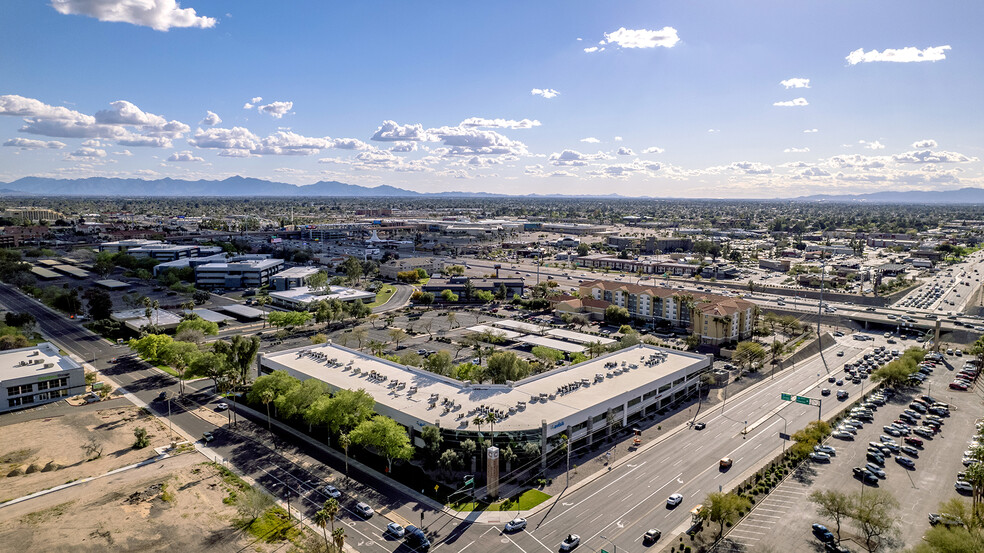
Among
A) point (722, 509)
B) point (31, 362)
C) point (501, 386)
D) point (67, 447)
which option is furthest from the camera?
point (31, 362)

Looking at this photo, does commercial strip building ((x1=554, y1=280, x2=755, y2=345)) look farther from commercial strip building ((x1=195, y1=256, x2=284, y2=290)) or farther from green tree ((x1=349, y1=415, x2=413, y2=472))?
commercial strip building ((x1=195, y1=256, x2=284, y2=290))

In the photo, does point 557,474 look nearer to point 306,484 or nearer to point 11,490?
point 306,484

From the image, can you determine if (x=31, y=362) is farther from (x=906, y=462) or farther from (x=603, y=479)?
(x=906, y=462)

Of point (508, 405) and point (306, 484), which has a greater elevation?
Answer: point (508, 405)

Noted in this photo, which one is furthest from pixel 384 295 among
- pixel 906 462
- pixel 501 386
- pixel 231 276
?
pixel 906 462

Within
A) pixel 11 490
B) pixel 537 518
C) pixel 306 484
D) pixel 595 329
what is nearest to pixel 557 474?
pixel 537 518

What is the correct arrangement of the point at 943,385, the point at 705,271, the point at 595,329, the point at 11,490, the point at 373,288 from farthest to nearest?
the point at 705,271 → the point at 373,288 → the point at 595,329 → the point at 943,385 → the point at 11,490

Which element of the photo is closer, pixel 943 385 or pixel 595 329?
pixel 943 385
